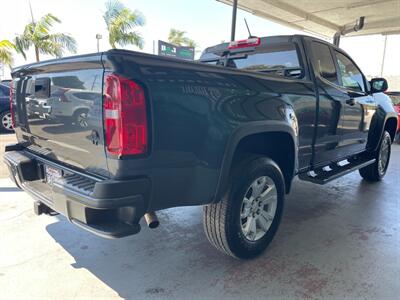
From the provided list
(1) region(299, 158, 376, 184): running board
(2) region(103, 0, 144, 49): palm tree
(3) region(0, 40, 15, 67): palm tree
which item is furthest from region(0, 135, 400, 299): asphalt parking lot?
(2) region(103, 0, 144, 49): palm tree

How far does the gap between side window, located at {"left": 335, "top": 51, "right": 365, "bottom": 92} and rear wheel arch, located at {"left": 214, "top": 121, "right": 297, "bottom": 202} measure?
5.42 feet

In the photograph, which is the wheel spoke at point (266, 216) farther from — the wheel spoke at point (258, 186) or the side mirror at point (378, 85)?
the side mirror at point (378, 85)

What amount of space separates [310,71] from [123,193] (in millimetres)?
2526

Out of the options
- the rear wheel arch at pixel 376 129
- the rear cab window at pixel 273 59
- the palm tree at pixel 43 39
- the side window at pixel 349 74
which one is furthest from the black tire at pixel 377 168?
the palm tree at pixel 43 39

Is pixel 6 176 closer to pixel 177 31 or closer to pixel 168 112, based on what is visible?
pixel 168 112

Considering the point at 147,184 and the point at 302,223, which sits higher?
the point at 147,184

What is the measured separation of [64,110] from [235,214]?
1484 mm

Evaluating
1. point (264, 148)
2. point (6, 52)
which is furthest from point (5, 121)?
point (264, 148)

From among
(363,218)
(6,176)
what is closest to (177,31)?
(6,176)

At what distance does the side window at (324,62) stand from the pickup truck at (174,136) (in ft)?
0.08

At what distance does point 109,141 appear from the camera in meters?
1.95

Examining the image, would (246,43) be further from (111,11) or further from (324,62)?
(111,11)

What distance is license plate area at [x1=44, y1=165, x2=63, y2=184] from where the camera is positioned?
244 centimetres

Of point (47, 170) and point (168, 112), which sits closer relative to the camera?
point (168, 112)
